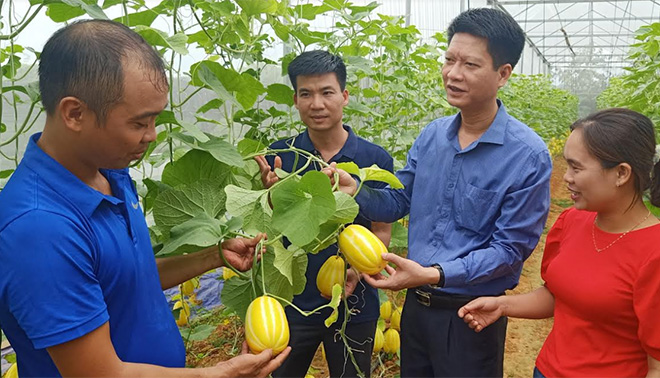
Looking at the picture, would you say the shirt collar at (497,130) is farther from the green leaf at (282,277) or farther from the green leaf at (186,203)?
the green leaf at (186,203)

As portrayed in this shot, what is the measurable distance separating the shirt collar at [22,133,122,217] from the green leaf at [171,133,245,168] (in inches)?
14.7

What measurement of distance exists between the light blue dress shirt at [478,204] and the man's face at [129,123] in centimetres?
95

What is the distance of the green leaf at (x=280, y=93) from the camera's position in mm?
1988

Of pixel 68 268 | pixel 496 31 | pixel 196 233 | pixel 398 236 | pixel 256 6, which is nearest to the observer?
pixel 68 268

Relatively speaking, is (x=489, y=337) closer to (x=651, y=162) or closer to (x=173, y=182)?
(x=651, y=162)

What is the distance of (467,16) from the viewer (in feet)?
5.65

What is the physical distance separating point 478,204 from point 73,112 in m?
1.24

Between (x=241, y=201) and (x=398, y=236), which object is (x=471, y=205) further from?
(x=398, y=236)

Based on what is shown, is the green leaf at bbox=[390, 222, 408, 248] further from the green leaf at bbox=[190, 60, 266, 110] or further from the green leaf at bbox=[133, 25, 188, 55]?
the green leaf at bbox=[133, 25, 188, 55]

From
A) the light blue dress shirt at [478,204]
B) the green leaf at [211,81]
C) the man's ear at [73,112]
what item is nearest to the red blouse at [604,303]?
the light blue dress shirt at [478,204]

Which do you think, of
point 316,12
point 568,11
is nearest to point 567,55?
point 568,11

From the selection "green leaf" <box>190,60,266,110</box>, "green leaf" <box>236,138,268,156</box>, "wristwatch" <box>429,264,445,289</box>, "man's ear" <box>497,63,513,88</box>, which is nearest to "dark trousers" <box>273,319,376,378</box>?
"wristwatch" <box>429,264,445,289</box>

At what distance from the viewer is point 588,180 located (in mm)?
1397

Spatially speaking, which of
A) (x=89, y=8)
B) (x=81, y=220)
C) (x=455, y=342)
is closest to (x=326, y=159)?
(x=455, y=342)
